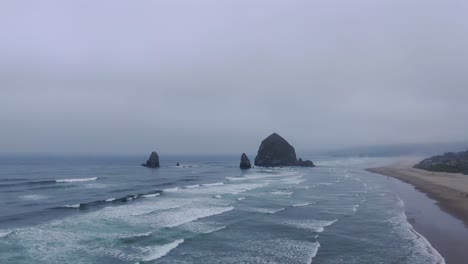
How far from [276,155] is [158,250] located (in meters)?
96.4

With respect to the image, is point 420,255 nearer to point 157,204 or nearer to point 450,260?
point 450,260

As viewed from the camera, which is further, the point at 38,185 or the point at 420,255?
the point at 38,185

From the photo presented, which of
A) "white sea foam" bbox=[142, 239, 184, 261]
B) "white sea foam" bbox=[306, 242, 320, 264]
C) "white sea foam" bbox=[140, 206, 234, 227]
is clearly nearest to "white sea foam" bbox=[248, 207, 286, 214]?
"white sea foam" bbox=[140, 206, 234, 227]

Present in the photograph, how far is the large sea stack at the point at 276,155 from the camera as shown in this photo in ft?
378

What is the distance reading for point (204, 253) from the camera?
1995cm

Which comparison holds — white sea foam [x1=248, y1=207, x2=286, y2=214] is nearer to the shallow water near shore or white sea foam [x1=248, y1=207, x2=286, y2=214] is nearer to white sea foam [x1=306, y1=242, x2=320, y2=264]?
the shallow water near shore

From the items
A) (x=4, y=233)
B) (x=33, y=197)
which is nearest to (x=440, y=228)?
(x=4, y=233)

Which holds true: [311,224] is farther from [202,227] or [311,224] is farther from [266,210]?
[202,227]

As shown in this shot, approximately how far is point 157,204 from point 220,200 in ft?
20.5

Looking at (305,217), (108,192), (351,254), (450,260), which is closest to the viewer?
(450,260)

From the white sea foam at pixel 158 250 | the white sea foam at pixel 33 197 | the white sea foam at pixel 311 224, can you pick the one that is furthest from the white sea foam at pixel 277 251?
the white sea foam at pixel 33 197

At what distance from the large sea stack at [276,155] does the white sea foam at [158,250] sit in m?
94.0

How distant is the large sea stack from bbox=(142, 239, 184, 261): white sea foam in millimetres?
93979

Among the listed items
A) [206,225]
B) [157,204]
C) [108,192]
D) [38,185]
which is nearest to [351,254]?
[206,225]
